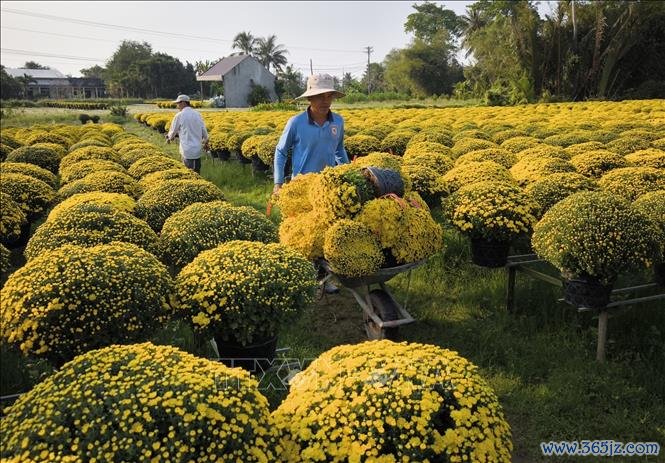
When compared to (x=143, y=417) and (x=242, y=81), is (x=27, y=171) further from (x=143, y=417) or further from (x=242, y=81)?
(x=242, y=81)

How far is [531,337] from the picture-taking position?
5.04m

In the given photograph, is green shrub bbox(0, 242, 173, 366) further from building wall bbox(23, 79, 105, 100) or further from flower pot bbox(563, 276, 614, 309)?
building wall bbox(23, 79, 105, 100)

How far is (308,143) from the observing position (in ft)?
18.6

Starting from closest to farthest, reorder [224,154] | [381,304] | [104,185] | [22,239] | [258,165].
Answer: [381,304]
[104,185]
[22,239]
[258,165]
[224,154]

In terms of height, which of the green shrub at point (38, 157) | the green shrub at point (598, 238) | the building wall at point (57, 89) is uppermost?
the building wall at point (57, 89)

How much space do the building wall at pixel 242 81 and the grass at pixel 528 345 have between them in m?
56.2

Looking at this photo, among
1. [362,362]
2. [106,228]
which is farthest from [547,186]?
[106,228]

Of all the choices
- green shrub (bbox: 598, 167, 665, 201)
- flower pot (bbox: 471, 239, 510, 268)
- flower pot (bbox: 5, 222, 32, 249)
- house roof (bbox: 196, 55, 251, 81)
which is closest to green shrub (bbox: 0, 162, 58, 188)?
flower pot (bbox: 5, 222, 32, 249)

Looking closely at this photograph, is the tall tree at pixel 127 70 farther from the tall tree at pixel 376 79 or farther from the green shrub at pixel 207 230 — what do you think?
the green shrub at pixel 207 230

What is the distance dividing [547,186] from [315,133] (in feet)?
8.83

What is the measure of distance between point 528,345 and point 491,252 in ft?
3.24

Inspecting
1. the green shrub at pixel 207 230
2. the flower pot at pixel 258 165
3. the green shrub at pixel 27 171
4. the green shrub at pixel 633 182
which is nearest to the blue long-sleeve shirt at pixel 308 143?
the green shrub at pixel 207 230

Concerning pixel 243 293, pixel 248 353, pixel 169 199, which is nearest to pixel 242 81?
pixel 169 199

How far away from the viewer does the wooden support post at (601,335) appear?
436 centimetres
